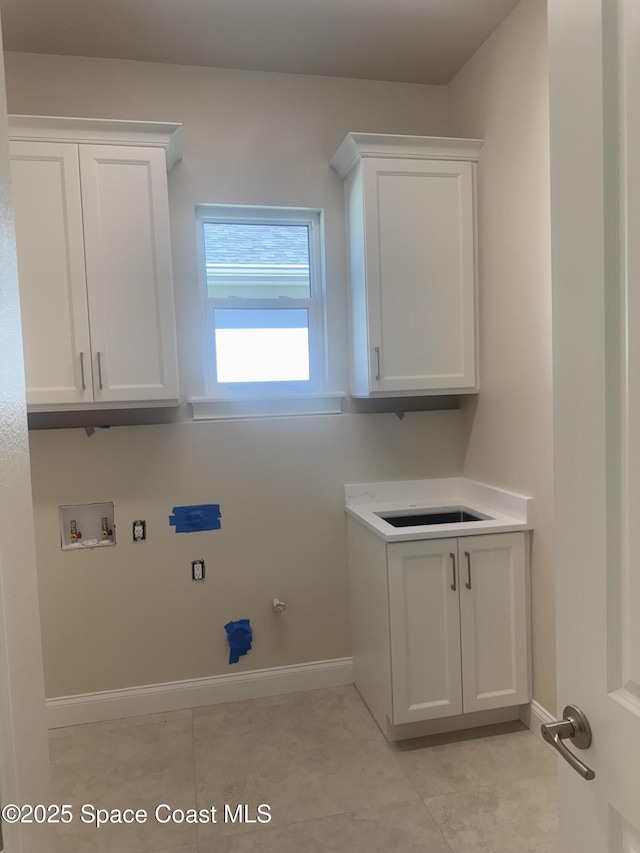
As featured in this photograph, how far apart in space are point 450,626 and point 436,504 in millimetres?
681

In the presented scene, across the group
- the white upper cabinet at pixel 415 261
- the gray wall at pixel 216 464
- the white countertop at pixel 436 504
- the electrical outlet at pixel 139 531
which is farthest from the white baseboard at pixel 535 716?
the electrical outlet at pixel 139 531

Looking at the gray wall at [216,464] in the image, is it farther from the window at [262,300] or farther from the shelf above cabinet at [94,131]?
the shelf above cabinet at [94,131]

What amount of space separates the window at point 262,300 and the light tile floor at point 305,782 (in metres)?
1.51

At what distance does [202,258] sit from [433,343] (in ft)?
3.83

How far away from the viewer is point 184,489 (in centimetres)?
268

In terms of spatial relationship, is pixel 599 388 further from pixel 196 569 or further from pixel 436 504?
pixel 196 569

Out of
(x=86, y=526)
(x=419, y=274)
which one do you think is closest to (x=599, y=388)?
(x=419, y=274)

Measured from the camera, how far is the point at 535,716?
7.77 feet

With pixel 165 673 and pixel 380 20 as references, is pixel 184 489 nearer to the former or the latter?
pixel 165 673

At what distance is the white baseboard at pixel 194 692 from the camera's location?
2584 mm

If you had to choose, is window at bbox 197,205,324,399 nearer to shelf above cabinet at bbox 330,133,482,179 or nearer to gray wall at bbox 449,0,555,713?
shelf above cabinet at bbox 330,133,482,179

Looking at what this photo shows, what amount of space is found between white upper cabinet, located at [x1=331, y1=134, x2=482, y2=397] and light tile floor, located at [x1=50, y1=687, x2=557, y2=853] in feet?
4.90

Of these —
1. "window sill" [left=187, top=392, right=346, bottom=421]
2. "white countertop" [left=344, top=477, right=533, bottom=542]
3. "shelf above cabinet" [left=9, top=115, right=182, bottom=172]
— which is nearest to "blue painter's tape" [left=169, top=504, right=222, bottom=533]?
"window sill" [left=187, top=392, right=346, bottom=421]

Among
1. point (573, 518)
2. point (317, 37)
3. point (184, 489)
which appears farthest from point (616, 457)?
point (317, 37)
